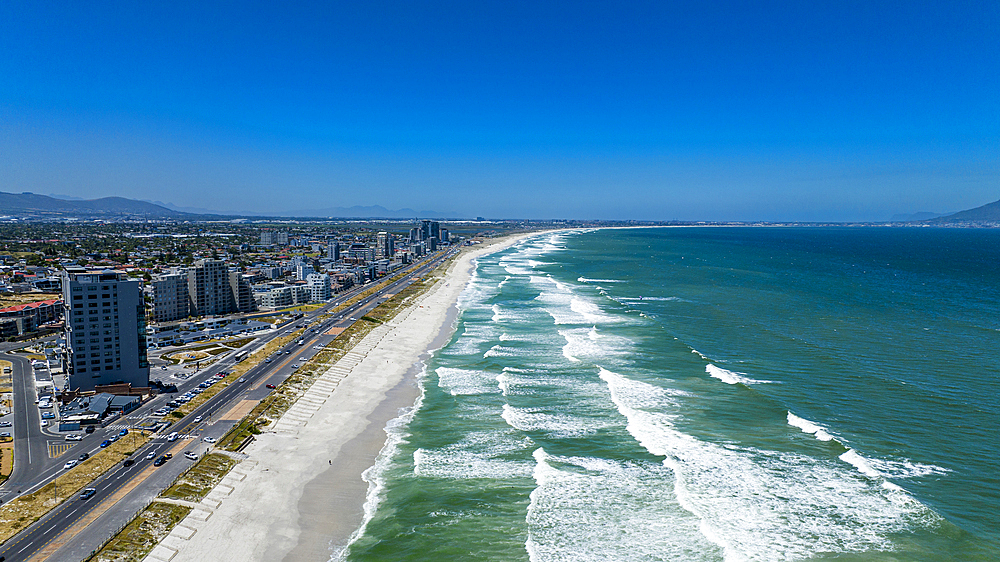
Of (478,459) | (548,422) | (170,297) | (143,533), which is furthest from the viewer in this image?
(170,297)

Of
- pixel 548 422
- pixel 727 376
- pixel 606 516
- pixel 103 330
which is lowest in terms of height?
Answer: pixel 606 516

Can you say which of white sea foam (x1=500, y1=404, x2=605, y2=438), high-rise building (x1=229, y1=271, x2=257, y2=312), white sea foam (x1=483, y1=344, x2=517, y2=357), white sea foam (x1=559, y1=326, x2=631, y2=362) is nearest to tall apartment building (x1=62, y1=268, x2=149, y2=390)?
white sea foam (x1=483, y1=344, x2=517, y2=357)

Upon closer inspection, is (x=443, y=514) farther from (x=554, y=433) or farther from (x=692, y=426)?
(x=692, y=426)

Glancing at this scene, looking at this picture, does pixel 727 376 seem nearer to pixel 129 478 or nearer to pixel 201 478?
pixel 201 478

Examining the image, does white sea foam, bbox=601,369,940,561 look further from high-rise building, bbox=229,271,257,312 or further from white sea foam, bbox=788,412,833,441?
high-rise building, bbox=229,271,257,312

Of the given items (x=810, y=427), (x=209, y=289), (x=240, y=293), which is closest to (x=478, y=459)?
(x=810, y=427)

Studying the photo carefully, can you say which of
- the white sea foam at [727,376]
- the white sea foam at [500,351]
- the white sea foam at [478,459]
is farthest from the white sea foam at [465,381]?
Answer: the white sea foam at [727,376]
